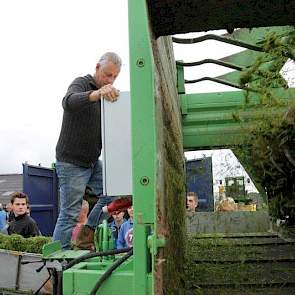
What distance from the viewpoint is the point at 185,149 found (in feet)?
10.5

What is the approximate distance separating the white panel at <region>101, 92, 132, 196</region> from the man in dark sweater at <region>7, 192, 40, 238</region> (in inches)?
120

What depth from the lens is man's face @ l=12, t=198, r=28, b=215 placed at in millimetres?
4727

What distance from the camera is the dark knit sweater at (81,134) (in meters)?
2.53

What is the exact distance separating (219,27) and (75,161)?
1318mm

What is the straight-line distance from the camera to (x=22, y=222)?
→ 472 centimetres

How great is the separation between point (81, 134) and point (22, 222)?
2.44m

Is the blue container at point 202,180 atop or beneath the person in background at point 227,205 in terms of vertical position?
atop

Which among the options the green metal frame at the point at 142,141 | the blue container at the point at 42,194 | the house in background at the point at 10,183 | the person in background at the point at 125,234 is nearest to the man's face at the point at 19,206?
the blue container at the point at 42,194

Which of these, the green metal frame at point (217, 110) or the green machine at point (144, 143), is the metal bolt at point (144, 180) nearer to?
the green machine at point (144, 143)

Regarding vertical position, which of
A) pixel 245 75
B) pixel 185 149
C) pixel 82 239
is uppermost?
pixel 245 75

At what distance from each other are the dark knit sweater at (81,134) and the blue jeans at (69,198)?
4cm

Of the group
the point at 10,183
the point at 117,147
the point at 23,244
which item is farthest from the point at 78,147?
the point at 10,183

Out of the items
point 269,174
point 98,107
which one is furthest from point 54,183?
point 269,174

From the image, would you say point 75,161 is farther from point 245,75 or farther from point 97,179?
point 245,75
